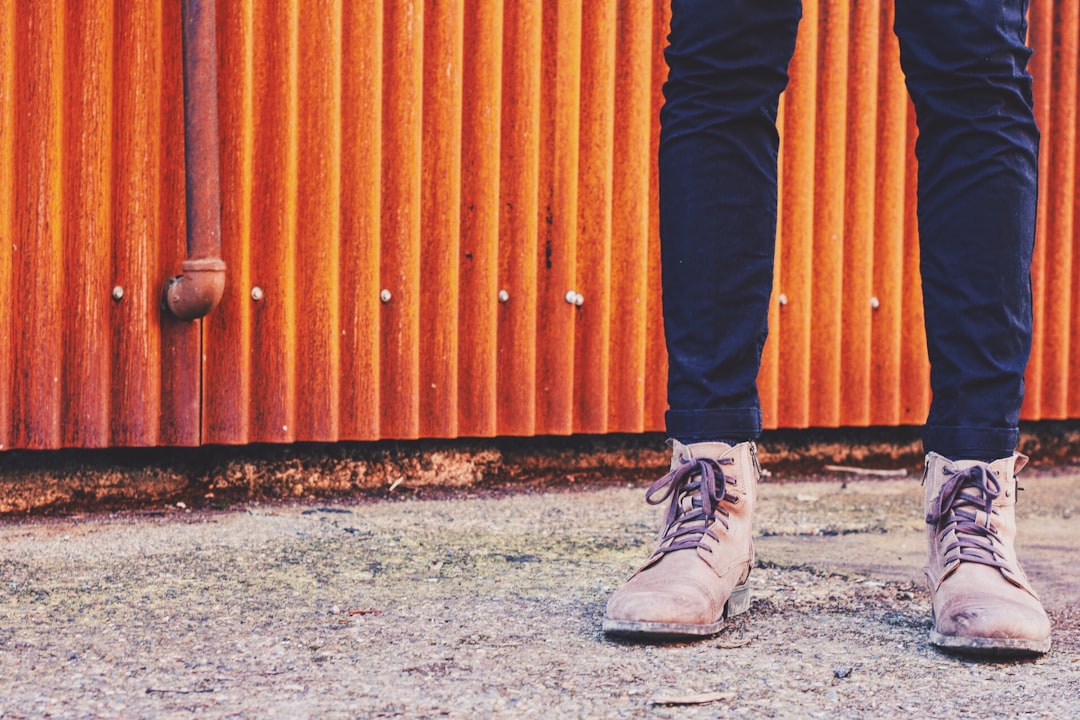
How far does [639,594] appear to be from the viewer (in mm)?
1268

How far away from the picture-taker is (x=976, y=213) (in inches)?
54.5

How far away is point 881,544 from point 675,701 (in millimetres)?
1045

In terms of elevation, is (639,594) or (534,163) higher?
(534,163)

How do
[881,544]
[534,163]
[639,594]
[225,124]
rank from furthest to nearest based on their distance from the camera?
[534,163]
[225,124]
[881,544]
[639,594]

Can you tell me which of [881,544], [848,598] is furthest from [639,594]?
[881,544]

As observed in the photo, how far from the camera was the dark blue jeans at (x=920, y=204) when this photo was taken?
53.7 inches

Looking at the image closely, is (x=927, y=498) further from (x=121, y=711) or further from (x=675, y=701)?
(x=121, y=711)

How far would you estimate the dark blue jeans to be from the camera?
4.48 feet

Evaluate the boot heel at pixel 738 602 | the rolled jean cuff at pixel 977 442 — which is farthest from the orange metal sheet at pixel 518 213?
the rolled jean cuff at pixel 977 442

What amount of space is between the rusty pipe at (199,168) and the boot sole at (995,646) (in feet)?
4.52

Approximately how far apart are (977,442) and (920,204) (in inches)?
12.7

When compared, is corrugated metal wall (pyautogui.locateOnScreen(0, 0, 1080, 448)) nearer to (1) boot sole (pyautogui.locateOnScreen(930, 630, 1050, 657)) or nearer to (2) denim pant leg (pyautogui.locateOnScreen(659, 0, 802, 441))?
(2) denim pant leg (pyautogui.locateOnScreen(659, 0, 802, 441))

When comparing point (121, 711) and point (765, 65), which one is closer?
point (121, 711)

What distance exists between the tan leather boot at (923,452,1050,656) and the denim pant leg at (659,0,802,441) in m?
0.24
